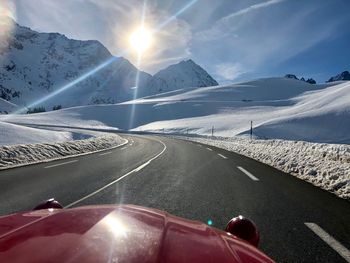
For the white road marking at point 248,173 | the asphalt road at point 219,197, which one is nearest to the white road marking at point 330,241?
the asphalt road at point 219,197

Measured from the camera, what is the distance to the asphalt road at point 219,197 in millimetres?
5402

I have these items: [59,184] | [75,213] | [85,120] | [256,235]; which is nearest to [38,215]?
[75,213]

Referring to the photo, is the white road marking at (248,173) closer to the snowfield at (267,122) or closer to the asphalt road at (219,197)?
the asphalt road at (219,197)

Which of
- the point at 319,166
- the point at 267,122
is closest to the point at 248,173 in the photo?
the point at 319,166

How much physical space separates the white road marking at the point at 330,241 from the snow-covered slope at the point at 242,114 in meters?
44.6

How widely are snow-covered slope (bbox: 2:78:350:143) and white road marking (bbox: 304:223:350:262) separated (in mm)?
44585

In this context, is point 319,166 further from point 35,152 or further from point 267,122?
point 267,122

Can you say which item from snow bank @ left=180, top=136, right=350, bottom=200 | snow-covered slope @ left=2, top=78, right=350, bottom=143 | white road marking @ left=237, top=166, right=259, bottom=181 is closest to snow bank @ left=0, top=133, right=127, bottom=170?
white road marking @ left=237, top=166, right=259, bottom=181

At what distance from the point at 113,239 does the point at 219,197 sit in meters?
6.56

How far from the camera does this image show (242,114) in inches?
3605

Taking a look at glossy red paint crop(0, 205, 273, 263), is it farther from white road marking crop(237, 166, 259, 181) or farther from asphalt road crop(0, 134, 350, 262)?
white road marking crop(237, 166, 259, 181)

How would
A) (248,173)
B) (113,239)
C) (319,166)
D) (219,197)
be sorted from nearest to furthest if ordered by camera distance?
(113,239)
(219,197)
(319,166)
(248,173)

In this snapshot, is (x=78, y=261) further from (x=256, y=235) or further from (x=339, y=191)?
(x=339, y=191)

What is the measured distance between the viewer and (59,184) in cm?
1055
